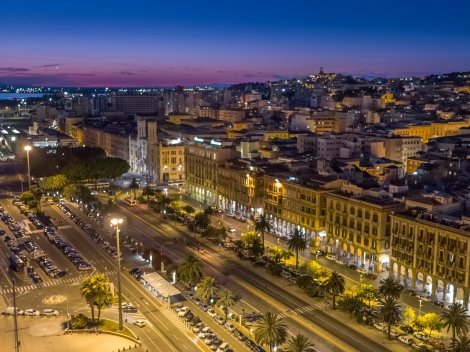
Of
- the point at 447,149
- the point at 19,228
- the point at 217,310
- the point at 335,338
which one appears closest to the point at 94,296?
the point at 217,310

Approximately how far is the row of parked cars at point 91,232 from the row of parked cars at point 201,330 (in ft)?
104

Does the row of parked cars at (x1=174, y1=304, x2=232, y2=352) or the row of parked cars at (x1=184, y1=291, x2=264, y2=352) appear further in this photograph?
the row of parked cars at (x1=184, y1=291, x2=264, y2=352)

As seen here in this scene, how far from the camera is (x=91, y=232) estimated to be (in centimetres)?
12594

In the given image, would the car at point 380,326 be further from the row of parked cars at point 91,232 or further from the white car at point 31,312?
the row of parked cars at point 91,232

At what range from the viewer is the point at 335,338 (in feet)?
241

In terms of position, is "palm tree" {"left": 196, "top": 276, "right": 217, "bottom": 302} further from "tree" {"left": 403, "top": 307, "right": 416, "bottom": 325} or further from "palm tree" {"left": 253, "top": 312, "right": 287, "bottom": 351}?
"tree" {"left": 403, "top": 307, "right": 416, "bottom": 325}

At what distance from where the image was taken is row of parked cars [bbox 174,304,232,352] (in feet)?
230

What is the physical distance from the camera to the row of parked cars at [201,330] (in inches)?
2766

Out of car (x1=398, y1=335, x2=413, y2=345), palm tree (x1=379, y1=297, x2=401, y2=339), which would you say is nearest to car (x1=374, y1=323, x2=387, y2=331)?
palm tree (x1=379, y1=297, x2=401, y2=339)

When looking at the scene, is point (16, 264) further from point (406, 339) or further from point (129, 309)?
point (406, 339)

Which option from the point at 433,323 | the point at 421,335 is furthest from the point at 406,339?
the point at 433,323

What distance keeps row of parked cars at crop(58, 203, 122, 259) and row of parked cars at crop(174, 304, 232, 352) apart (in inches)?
1252

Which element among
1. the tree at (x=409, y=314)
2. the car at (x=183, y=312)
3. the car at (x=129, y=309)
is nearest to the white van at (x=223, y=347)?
the car at (x=183, y=312)

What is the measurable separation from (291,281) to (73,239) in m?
51.6
